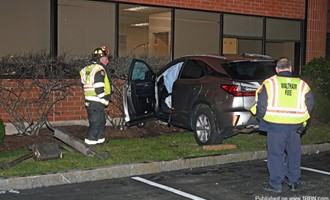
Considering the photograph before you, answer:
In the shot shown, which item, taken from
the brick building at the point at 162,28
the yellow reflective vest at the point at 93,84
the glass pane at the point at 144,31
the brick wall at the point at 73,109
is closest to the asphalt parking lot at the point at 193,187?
the yellow reflective vest at the point at 93,84

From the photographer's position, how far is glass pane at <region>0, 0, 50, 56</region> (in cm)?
1155

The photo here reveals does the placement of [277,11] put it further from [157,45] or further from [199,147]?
[199,147]

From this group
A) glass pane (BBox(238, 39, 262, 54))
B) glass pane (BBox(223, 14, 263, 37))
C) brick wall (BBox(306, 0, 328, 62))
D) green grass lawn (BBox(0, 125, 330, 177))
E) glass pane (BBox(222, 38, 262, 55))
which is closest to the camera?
green grass lawn (BBox(0, 125, 330, 177))

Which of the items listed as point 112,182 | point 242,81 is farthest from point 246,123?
point 112,182

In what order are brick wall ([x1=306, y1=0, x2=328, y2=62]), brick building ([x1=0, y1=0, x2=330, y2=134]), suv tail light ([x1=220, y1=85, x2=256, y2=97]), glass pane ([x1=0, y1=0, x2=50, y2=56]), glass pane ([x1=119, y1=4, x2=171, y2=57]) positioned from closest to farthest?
suv tail light ([x1=220, y1=85, x2=256, y2=97]) → glass pane ([x1=0, y1=0, x2=50, y2=56]) → brick building ([x1=0, y1=0, x2=330, y2=134]) → glass pane ([x1=119, y1=4, x2=171, y2=57]) → brick wall ([x1=306, y1=0, x2=328, y2=62])

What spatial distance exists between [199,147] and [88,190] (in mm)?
3026

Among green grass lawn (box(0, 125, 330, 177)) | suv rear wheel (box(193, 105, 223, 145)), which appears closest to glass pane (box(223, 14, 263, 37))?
green grass lawn (box(0, 125, 330, 177))

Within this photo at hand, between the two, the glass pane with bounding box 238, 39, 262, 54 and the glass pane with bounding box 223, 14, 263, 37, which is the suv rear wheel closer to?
the glass pane with bounding box 223, 14, 263, 37

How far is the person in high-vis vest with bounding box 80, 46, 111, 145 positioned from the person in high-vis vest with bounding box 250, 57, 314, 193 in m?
3.45

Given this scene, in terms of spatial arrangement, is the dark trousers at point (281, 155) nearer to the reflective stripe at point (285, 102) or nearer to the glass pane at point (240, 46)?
the reflective stripe at point (285, 102)

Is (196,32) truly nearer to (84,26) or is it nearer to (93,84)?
(84,26)

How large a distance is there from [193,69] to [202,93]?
0.74 metres

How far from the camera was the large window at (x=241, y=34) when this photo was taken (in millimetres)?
15328

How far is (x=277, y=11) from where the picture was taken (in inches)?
642
